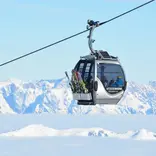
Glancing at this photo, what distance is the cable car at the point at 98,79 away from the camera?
2425cm

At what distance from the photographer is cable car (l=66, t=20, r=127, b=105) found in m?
24.2

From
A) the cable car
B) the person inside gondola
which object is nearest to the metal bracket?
the cable car

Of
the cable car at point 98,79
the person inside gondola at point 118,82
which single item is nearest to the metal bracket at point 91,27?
the cable car at point 98,79

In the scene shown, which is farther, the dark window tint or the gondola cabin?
the dark window tint

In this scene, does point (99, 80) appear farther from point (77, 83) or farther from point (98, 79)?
point (77, 83)

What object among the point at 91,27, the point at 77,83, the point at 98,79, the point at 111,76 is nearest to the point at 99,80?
the point at 98,79

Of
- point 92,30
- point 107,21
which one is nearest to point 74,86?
point 92,30

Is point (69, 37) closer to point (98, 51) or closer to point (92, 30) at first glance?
point (92, 30)

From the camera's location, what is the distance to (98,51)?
24.5 m

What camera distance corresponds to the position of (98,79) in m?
24.8

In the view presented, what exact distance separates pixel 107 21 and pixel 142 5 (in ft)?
5.01

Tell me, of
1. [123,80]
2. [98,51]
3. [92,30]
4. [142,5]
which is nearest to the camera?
[142,5]

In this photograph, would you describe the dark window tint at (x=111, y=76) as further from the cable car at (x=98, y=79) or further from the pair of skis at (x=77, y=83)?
the pair of skis at (x=77, y=83)

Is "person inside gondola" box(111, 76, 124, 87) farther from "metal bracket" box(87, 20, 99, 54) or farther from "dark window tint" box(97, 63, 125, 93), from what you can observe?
→ "metal bracket" box(87, 20, 99, 54)
